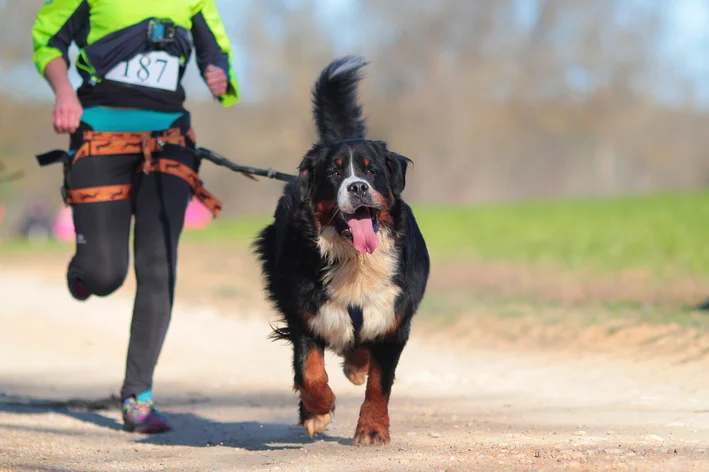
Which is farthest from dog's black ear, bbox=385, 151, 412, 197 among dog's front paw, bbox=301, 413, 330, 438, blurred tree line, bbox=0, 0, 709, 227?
blurred tree line, bbox=0, 0, 709, 227

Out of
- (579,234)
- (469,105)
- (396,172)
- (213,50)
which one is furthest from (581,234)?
(469,105)

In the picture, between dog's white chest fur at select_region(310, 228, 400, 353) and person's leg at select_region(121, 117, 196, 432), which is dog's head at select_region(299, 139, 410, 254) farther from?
person's leg at select_region(121, 117, 196, 432)

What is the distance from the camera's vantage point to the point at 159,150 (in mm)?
5121

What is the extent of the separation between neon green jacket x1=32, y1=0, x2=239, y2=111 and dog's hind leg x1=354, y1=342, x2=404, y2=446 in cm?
181

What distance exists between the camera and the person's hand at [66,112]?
4.91m

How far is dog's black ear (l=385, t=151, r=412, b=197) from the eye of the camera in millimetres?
4492

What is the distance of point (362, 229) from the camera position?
432 centimetres

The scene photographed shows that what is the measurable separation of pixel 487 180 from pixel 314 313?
4383 cm

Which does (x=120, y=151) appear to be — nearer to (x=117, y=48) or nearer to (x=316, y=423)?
(x=117, y=48)

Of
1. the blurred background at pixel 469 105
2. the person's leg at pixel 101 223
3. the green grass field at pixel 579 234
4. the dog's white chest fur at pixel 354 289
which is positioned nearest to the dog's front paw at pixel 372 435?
the dog's white chest fur at pixel 354 289

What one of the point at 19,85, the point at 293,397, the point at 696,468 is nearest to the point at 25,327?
the point at 293,397

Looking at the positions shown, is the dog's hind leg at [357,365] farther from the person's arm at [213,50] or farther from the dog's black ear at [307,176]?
the person's arm at [213,50]

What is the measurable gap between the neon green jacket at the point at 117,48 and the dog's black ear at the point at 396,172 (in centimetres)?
139

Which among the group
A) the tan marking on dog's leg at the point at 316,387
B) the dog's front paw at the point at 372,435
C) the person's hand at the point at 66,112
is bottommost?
the dog's front paw at the point at 372,435
